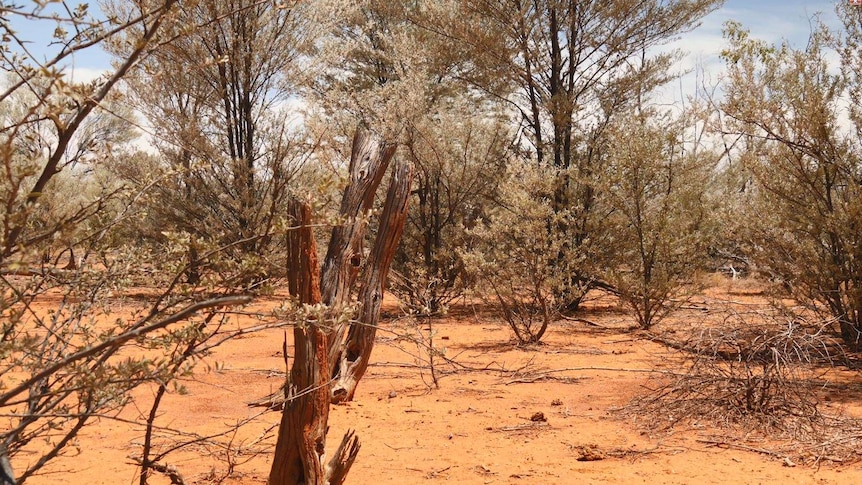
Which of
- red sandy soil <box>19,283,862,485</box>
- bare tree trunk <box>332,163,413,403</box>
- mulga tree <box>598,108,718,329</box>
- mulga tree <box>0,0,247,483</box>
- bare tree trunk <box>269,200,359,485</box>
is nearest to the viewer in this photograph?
mulga tree <box>0,0,247,483</box>

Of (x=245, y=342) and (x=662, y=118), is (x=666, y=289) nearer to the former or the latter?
(x=662, y=118)

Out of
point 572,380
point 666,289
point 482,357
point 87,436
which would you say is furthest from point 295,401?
point 666,289

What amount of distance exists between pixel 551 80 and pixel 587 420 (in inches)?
322

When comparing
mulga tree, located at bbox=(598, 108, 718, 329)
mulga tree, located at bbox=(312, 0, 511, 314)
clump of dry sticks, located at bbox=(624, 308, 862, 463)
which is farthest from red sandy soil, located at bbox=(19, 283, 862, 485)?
mulga tree, located at bbox=(312, 0, 511, 314)

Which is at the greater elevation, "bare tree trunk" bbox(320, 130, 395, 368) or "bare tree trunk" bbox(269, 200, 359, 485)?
"bare tree trunk" bbox(320, 130, 395, 368)

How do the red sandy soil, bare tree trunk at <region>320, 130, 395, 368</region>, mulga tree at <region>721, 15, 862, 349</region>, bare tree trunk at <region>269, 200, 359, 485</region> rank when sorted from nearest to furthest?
bare tree trunk at <region>269, 200, 359, 485</region>
the red sandy soil
bare tree trunk at <region>320, 130, 395, 368</region>
mulga tree at <region>721, 15, 862, 349</region>

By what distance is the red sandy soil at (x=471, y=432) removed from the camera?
14.8 feet

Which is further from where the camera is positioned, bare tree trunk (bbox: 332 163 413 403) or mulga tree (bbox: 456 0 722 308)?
mulga tree (bbox: 456 0 722 308)

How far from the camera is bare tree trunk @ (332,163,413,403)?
5.46m

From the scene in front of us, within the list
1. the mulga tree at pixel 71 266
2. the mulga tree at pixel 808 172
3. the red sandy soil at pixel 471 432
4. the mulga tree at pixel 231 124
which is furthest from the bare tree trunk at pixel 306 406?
the mulga tree at pixel 231 124

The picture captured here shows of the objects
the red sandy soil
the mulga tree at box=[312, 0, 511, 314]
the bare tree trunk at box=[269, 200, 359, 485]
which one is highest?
the mulga tree at box=[312, 0, 511, 314]

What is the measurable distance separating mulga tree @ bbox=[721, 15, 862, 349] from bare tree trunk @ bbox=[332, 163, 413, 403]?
14.8 feet

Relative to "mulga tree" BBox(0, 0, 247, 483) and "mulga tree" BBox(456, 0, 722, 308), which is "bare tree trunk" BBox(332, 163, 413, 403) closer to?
"mulga tree" BBox(0, 0, 247, 483)

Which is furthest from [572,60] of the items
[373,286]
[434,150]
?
[373,286]
